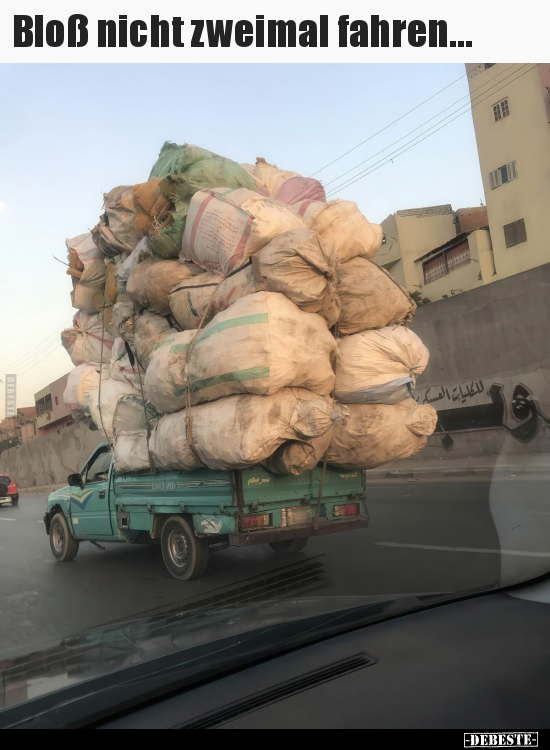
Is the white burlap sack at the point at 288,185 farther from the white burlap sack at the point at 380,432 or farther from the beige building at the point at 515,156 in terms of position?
the beige building at the point at 515,156

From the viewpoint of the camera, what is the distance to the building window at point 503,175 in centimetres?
2823

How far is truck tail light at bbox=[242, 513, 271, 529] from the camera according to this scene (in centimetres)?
590

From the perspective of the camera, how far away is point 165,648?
7.94 ft

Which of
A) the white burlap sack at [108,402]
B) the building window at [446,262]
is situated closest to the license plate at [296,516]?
the white burlap sack at [108,402]

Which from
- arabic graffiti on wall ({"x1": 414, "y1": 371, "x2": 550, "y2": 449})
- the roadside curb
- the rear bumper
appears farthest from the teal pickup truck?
arabic graffiti on wall ({"x1": 414, "y1": 371, "x2": 550, "y2": 449})

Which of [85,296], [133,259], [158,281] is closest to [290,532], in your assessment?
[158,281]

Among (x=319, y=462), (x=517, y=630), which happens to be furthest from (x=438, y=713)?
(x=319, y=462)

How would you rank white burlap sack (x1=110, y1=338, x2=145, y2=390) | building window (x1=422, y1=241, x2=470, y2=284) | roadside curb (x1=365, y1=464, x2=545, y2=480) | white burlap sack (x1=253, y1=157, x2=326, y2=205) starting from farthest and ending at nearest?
building window (x1=422, y1=241, x2=470, y2=284)
roadside curb (x1=365, y1=464, x2=545, y2=480)
white burlap sack (x1=110, y1=338, x2=145, y2=390)
white burlap sack (x1=253, y1=157, x2=326, y2=205)

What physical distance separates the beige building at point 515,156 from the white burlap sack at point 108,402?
2219 cm

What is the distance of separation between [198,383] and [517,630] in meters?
3.55

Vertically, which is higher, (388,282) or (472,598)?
(388,282)

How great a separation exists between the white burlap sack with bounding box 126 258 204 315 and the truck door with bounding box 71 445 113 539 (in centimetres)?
226

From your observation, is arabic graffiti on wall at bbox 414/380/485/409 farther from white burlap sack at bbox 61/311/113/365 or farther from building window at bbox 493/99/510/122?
building window at bbox 493/99/510/122

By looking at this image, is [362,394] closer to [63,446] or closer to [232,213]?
[232,213]
